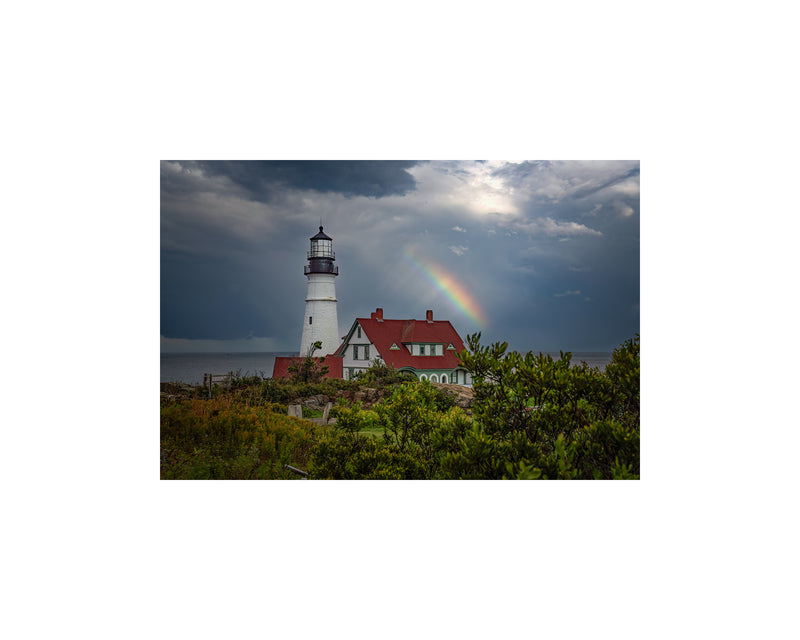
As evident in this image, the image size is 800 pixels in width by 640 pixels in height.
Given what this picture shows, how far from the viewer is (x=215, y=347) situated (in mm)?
5828

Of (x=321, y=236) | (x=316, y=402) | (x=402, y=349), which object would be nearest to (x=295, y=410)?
(x=316, y=402)

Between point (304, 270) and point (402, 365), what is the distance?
1548 millimetres

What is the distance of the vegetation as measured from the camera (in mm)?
4812

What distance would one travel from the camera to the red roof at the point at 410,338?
6105 millimetres

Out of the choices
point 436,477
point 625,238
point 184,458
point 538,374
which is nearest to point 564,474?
point 538,374

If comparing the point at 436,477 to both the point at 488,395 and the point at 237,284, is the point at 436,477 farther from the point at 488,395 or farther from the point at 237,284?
the point at 237,284

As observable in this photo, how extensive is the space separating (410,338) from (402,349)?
0.52 ft

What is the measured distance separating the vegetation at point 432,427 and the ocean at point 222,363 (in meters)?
0.18

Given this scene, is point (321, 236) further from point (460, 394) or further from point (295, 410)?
point (460, 394)

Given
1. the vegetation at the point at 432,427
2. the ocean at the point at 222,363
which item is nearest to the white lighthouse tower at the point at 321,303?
the ocean at the point at 222,363

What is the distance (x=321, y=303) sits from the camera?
6117 millimetres

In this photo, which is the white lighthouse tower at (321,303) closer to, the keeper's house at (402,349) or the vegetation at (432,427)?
the keeper's house at (402,349)

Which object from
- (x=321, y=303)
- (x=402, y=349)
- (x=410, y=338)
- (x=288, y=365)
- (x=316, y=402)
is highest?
(x=321, y=303)

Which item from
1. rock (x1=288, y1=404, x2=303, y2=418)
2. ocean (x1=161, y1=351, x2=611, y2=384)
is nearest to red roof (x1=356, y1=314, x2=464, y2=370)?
ocean (x1=161, y1=351, x2=611, y2=384)
